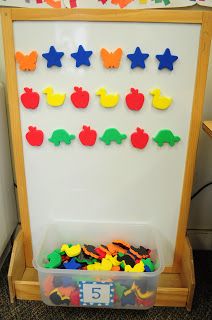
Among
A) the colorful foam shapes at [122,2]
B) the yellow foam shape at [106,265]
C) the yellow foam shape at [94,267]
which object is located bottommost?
the yellow foam shape at [94,267]

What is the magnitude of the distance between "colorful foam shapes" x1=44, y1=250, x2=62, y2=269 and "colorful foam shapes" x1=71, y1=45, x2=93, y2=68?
59 cm

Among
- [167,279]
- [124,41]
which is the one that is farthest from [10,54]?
[167,279]

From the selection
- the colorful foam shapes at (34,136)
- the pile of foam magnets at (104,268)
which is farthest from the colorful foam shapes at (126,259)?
the colorful foam shapes at (34,136)

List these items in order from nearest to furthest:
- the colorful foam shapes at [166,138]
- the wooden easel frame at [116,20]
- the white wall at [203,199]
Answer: the wooden easel frame at [116,20], the colorful foam shapes at [166,138], the white wall at [203,199]

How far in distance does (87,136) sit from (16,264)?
0.48 m

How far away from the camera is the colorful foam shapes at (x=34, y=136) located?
841mm

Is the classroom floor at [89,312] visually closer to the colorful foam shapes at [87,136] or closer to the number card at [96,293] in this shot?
the number card at [96,293]

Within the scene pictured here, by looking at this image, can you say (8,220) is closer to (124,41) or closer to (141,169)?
(141,169)

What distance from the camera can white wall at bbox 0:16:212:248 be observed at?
1062 mm

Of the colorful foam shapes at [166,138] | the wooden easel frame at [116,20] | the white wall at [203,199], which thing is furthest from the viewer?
the white wall at [203,199]

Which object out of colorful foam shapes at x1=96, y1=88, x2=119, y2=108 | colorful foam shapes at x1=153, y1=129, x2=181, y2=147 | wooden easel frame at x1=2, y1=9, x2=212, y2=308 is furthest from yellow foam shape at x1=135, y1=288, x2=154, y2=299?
colorful foam shapes at x1=96, y1=88, x2=119, y2=108

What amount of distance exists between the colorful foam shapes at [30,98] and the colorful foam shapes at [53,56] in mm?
91

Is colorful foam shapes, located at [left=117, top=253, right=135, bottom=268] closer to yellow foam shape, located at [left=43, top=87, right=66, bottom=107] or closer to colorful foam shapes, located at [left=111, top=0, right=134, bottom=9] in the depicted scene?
yellow foam shape, located at [left=43, top=87, right=66, bottom=107]

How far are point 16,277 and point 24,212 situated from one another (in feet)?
0.69
